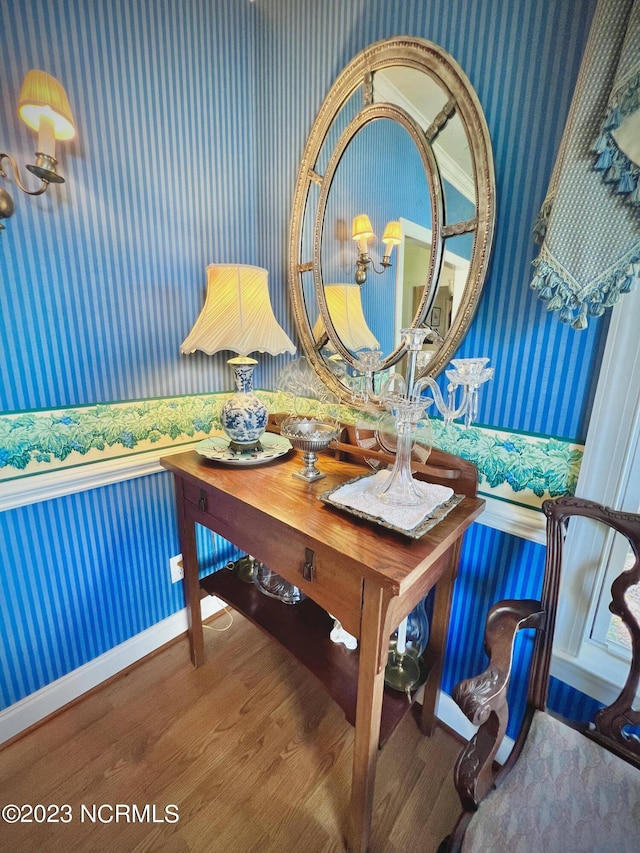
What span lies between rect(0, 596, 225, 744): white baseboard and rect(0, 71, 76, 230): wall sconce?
150 centimetres

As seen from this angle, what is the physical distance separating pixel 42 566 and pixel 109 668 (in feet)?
1.75

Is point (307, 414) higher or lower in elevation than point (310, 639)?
higher

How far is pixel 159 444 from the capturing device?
1.46 metres

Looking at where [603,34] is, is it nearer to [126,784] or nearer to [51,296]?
[51,296]

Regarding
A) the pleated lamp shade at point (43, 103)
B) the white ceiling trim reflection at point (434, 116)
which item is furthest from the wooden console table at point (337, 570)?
the pleated lamp shade at point (43, 103)

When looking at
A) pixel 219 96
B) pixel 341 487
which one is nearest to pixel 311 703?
pixel 341 487

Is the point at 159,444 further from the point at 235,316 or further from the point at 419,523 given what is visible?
the point at 419,523

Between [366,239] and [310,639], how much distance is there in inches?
52.4

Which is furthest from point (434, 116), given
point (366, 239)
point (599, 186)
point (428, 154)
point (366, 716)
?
point (366, 716)

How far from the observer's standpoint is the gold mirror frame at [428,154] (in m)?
0.94

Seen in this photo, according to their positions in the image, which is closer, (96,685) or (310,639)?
(310,639)

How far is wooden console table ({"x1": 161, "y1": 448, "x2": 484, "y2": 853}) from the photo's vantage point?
78 cm

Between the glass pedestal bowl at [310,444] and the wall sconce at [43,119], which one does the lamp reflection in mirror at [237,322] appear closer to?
the glass pedestal bowl at [310,444]

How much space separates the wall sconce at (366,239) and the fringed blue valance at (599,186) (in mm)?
452
